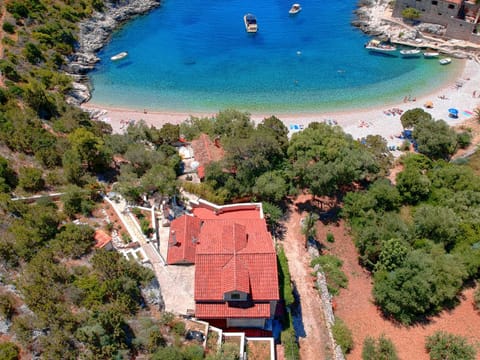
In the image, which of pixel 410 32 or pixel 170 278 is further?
pixel 410 32

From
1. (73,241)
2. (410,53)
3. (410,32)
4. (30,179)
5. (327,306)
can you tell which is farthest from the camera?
(410,32)

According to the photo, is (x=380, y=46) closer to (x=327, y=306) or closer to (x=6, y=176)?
(x=327, y=306)

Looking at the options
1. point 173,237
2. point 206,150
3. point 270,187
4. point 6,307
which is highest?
point 6,307

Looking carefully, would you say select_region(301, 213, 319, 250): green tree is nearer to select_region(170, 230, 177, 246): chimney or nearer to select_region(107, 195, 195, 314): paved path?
Result: select_region(107, 195, 195, 314): paved path

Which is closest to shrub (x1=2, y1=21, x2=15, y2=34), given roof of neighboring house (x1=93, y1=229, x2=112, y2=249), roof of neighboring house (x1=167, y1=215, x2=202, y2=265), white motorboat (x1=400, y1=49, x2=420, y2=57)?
roof of neighboring house (x1=93, y1=229, x2=112, y2=249)

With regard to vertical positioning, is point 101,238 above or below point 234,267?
below

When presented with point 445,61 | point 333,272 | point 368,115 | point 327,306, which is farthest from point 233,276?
point 445,61
